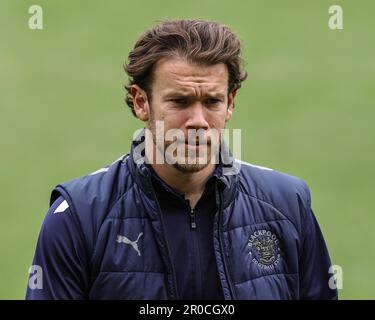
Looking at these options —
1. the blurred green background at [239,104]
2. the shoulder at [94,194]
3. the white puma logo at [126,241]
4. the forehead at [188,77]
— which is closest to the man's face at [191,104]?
the forehead at [188,77]

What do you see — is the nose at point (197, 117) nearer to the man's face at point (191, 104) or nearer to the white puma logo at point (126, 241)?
the man's face at point (191, 104)

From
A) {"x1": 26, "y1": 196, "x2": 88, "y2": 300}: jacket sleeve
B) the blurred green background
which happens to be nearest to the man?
{"x1": 26, "y1": 196, "x2": 88, "y2": 300}: jacket sleeve

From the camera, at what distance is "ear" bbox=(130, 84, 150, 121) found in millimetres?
5598

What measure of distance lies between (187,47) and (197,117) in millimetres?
341

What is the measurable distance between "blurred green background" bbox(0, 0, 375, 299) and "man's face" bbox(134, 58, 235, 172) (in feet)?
14.9

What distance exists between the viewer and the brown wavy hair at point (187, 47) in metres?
5.41

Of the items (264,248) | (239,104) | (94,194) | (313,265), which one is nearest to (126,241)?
(94,194)

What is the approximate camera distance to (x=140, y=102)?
5660 millimetres

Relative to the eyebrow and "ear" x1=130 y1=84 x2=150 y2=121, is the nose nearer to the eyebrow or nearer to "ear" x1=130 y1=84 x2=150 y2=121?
the eyebrow

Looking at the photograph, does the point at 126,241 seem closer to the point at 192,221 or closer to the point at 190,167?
the point at 192,221
